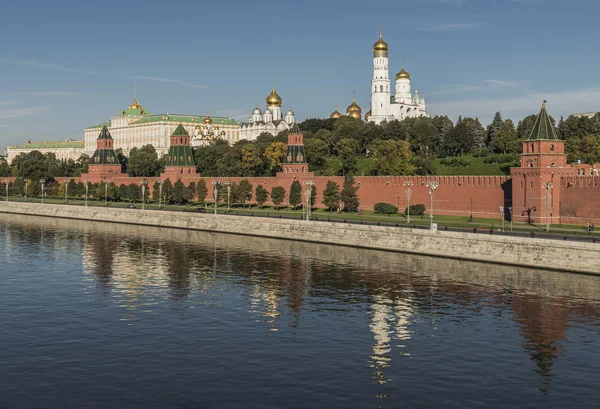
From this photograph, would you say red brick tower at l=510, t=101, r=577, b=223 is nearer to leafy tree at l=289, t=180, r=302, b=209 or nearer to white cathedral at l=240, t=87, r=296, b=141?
leafy tree at l=289, t=180, r=302, b=209

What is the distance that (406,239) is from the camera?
195 feet

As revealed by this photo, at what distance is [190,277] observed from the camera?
160 ft

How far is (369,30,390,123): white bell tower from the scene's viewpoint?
14925cm

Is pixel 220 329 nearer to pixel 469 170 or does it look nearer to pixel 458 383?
pixel 458 383

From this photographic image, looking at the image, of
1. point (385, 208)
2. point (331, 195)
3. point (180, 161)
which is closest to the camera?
point (385, 208)

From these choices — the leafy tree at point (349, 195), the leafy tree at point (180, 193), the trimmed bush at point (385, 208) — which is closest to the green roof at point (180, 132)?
the leafy tree at point (180, 193)

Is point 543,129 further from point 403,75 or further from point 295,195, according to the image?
point 403,75

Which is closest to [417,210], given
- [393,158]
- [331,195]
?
[331,195]

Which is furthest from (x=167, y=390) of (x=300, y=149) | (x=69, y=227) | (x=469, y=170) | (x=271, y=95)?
(x=271, y=95)

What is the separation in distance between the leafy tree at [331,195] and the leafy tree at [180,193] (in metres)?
26.7

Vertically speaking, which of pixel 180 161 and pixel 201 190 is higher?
pixel 180 161

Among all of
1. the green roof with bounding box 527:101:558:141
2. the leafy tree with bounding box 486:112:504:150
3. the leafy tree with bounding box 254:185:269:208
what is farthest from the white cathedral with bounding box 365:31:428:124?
the green roof with bounding box 527:101:558:141

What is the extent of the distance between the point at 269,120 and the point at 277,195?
93.7 m

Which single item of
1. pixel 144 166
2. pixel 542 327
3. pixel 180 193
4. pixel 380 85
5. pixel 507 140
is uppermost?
pixel 380 85
